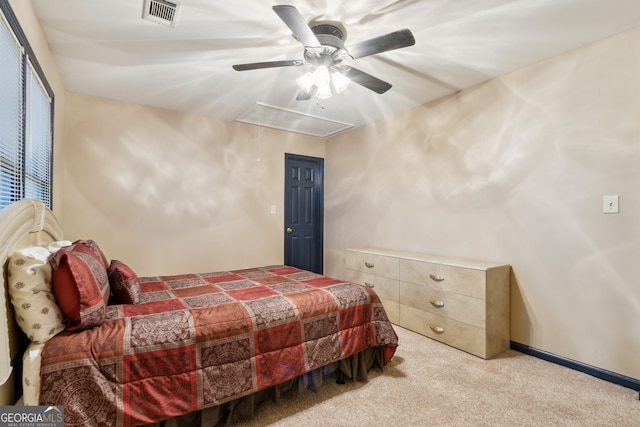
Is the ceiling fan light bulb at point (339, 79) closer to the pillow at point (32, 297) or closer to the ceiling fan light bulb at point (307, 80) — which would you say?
the ceiling fan light bulb at point (307, 80)

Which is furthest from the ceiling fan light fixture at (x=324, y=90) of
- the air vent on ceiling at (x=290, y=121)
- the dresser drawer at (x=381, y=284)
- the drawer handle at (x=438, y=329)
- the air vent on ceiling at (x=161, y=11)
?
the drawer handle at (x=438, y=329)

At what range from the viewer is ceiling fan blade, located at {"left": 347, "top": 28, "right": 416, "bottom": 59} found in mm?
1639

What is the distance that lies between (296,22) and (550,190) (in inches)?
91.1

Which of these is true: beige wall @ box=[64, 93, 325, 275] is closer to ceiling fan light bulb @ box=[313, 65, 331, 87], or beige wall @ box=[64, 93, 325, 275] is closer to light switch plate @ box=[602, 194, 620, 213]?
ceiling fan light bulb @ box=[313, 65, 331, 87]

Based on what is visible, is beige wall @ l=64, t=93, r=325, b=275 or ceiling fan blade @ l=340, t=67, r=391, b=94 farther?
beige wall @ l=64, t=93, r=325, b=275

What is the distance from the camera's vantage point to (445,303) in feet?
8.90

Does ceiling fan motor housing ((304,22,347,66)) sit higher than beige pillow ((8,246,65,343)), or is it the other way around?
ceiling fan motor housing ((304,22,347,66))

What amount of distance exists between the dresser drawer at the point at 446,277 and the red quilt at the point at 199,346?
816 millimetres

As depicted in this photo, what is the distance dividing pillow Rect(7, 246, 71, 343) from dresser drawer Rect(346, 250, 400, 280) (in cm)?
267

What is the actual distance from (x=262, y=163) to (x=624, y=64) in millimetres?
3615

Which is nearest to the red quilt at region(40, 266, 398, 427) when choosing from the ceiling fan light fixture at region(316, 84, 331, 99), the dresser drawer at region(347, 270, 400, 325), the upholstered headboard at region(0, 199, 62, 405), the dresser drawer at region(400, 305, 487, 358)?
the upholstered headboard at region(0, 199, 62, 405)

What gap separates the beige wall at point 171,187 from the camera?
3.14 metres

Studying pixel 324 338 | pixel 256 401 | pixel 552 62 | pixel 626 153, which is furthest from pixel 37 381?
pixel 552 62

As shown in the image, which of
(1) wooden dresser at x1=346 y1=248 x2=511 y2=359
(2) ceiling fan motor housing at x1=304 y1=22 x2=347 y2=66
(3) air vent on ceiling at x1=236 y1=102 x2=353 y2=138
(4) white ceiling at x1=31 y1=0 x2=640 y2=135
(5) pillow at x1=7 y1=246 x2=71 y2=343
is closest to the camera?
(5) pillow at x1=7 y1=246 x2=71 y2=343
